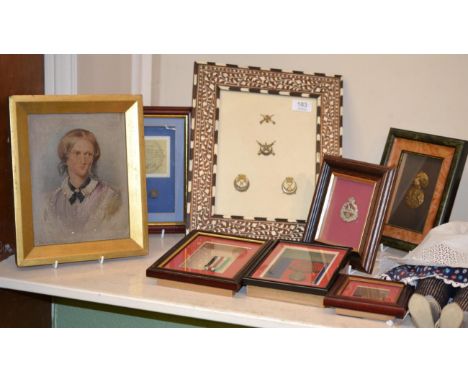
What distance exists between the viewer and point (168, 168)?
1.61 m

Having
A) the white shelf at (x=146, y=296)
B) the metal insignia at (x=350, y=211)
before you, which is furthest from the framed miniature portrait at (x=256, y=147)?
the white shelf at (x=146, y=296)

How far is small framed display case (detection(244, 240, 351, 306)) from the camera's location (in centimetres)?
129

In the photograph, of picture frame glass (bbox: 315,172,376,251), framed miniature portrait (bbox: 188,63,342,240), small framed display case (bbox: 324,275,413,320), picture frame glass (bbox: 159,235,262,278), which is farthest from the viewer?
framed miniature portrait (bbox: 188,63,342,240)

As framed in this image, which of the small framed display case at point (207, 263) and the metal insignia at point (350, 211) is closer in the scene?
the small framed display case at point (207, 263)

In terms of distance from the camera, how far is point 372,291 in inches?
51.0

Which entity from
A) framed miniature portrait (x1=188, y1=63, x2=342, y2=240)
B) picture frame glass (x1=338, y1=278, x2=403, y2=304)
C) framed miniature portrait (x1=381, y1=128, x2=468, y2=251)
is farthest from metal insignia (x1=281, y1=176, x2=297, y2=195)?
picture frame glass (x1=338, y1=278, x2=403, y2=304)

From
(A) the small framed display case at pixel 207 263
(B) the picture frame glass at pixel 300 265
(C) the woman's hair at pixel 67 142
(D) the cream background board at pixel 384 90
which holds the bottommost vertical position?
(A) the small framed display case at pixel 207 263

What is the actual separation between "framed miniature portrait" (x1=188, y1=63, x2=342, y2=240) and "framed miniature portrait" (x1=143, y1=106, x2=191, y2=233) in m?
0.05

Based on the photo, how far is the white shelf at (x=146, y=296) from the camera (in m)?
1.24

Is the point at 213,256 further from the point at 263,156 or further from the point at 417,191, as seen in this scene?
the point at 417,191

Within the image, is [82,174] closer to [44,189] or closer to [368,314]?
[44,189]

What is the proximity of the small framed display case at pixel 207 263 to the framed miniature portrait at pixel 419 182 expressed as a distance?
0.33 metres

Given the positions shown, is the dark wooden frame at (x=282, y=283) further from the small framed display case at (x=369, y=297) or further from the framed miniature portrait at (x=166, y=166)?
the framed miniature portrait at (x=166, y=166)

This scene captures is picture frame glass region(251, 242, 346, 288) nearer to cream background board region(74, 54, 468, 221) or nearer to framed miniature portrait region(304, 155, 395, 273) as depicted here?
framed miniature portrait region(304, 155, 395, 273)
